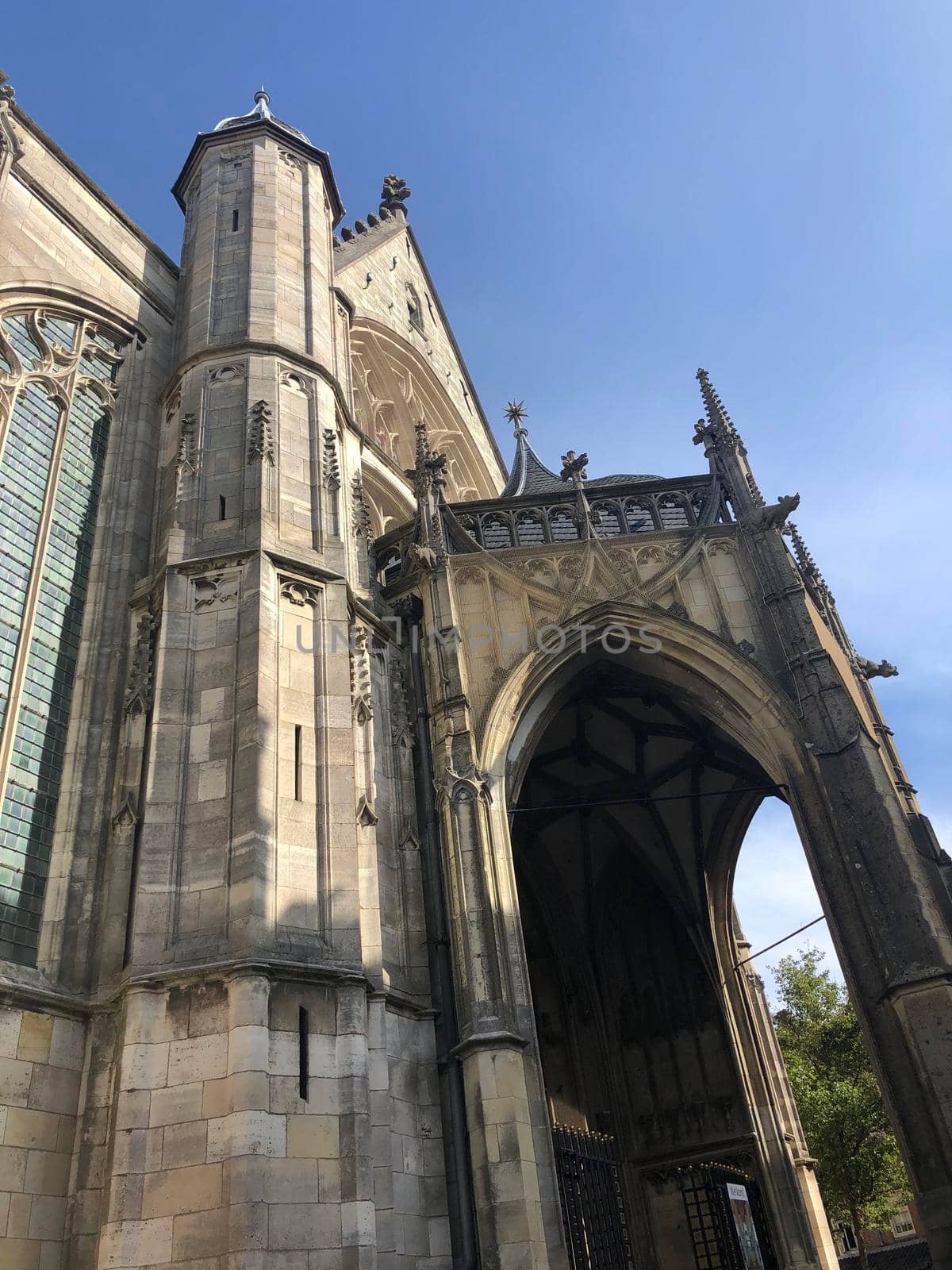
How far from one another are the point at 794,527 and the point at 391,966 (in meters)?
9.94

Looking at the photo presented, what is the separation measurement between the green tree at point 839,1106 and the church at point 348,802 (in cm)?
862

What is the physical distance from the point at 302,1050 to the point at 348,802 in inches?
95.9

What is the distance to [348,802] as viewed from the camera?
1039 centimetres

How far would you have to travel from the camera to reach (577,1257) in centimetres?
1121

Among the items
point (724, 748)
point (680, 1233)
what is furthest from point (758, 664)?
point (680, 1233)

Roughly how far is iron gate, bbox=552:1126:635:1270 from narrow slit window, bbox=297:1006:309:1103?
3.85 meters

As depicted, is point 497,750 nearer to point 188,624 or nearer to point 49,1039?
point 188,624

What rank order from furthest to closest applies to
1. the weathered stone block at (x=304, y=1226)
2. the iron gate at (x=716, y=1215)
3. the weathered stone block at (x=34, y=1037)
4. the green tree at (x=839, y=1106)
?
1. the green tree at (x=839, y=1106)
2. the iron gate at (x=716, y=1215)
3. the weathered stone block at (x=34, y=1037)
4. the weathered stone block at (x=304, y=1226)

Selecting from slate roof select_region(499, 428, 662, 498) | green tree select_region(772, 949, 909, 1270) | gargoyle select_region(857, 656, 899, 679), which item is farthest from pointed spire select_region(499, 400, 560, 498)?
green tree select_region(772, 949, 909, 1270)

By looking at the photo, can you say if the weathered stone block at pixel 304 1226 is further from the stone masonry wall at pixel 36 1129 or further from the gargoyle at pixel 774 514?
the gargoyle at pixel 774 514

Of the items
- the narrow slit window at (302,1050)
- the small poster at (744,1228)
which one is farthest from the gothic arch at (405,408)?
the small poster at (744,1228)

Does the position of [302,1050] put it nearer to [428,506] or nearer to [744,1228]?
[744,1228]

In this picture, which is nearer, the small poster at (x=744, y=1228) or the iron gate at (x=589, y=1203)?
the small poster at (x=744, y=1228)

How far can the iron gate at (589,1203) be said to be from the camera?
11.3 m
